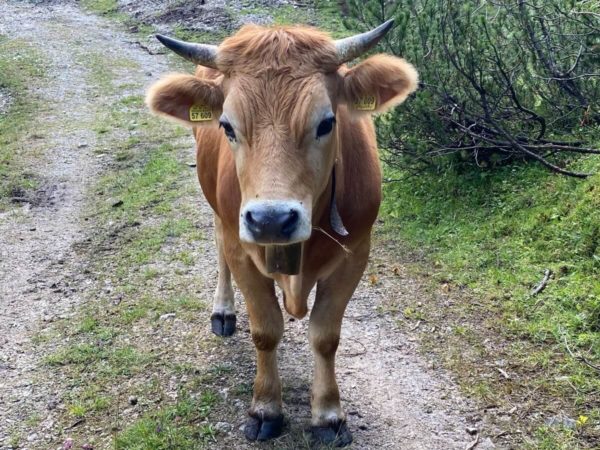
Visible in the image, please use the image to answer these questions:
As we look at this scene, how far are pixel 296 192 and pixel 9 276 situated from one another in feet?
15.8

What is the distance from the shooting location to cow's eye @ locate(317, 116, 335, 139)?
323 cm

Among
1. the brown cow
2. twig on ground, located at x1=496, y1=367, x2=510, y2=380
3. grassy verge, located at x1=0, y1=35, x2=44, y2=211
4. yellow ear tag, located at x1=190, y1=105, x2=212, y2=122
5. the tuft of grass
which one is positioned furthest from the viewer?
the tuft of grass

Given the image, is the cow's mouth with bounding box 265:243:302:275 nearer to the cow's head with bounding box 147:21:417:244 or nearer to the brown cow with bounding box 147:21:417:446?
the brown cow with bounding box 147:21:417:446

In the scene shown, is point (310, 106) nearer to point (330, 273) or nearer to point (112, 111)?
point (330, 273)

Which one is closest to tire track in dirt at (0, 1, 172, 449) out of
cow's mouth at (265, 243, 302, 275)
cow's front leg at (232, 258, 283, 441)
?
cow's front leg at (232, 258, 283, 441)

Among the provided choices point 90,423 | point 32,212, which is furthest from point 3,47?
point 90,423

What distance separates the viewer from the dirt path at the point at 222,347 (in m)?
4.28

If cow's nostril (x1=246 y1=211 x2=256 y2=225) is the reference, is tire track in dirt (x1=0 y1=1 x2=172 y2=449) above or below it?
below

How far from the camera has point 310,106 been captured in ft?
10.4

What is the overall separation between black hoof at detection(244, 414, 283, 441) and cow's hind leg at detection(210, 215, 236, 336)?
1264 mm

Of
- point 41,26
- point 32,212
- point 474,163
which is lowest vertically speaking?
point 41,26

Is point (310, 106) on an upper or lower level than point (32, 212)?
upper

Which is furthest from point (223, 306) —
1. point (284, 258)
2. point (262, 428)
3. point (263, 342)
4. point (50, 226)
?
point (50, 226)

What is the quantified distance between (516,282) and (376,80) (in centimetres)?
299
